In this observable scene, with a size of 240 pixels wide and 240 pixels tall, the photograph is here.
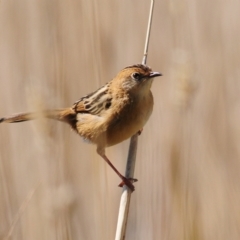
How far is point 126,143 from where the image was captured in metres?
2.95

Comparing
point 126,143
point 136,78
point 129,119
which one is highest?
point 136,78

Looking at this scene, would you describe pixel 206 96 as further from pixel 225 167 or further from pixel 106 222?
pixel 106 222

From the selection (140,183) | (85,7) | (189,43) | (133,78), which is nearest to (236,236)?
(140,183)

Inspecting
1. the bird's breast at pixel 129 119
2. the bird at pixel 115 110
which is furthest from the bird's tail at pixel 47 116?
the bird's breast at pixel 129 119

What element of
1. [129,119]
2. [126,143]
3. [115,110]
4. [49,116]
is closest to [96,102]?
[115,110]

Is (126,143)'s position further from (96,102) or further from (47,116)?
(47,116)

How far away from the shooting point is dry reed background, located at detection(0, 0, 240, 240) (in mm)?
1896

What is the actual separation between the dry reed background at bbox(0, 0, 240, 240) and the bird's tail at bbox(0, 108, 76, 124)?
0.09m

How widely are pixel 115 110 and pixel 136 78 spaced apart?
0.72ft

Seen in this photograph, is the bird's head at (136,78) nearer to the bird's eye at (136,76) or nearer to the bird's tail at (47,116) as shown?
the bird's eye at (136,76)

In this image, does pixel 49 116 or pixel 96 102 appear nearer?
pixel 49 116

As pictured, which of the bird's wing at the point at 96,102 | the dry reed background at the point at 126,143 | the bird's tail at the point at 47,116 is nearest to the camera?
the bird's tail at the point at 47,116

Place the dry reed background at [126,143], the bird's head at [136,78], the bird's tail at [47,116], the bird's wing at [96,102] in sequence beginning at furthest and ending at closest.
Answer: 1. the bird's wing at [96,102]
2. the bird's head at [136,78]
3. the dry reed background at [126,143]
4. the bird's tail at [47,116]

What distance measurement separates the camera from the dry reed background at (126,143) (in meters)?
1.90
